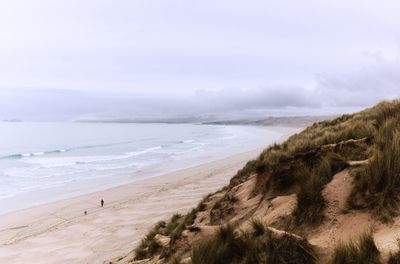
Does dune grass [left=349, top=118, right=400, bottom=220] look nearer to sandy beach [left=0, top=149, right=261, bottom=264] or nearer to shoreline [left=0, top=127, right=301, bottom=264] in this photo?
shoreline [left=0, top=127, right=301, bottom=264]

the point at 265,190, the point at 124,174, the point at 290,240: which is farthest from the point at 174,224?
the point at 124,174

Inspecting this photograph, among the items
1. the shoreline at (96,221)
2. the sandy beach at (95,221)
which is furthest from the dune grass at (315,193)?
the sandy beach at (95,221)

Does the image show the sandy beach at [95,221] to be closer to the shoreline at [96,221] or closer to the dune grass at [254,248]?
the shoreline at [96,221]

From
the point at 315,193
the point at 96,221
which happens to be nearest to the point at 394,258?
the point at 315,193

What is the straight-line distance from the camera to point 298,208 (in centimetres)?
571

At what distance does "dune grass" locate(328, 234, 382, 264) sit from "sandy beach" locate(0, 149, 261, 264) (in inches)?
337

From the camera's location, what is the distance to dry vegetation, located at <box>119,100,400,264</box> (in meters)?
4.62

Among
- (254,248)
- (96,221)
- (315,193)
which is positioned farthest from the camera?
(96,221)

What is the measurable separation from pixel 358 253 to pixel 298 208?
1880 millimetres

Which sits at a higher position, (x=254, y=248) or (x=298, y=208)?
(x=298, y=208)

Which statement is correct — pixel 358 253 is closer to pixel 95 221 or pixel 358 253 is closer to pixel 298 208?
pixel 298 208

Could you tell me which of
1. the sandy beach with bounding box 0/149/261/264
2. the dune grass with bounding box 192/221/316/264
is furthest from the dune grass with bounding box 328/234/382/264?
the sandy beach with bounding box 0/149/261/264

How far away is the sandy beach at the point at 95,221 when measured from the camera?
1307 cm

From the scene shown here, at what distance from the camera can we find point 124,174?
104 feet
